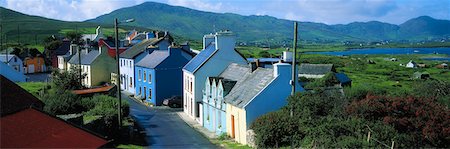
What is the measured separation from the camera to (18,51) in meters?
98.2

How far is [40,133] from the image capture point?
651 inches

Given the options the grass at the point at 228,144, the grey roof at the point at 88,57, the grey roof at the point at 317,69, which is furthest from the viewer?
the grey roof at the point at 317,69

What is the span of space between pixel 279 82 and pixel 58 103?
15.2m

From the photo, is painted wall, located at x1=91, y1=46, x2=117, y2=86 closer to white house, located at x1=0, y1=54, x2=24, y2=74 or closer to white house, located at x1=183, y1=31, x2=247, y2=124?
white house, located at x1=0, y1=54, x2=24, y2=74

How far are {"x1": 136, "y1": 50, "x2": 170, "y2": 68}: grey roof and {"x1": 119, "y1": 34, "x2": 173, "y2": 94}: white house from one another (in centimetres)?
196

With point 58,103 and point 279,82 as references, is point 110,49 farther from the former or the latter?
point 279,82

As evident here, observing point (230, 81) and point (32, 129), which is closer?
point (32, 129)

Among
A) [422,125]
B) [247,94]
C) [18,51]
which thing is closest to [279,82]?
[247,94]

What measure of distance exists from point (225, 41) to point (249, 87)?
10754 mm

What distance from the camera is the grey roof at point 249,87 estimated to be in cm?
3103

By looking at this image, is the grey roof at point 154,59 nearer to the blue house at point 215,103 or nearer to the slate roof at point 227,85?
the blue house at point 215,103

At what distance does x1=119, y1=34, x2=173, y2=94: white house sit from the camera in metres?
62.9

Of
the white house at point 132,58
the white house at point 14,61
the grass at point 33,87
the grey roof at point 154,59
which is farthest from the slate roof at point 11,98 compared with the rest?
the white house at point 14,61

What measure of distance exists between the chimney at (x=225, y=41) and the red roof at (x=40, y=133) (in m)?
24.9
